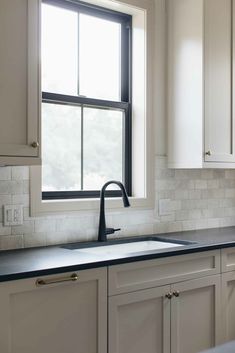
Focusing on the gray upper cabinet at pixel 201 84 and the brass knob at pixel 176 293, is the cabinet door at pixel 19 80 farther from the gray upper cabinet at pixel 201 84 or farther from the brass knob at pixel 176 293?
the gray upper cabinet at pixel 201 84

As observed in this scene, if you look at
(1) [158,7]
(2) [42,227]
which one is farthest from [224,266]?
(1) [158,7]

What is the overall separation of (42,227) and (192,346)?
3.57ft

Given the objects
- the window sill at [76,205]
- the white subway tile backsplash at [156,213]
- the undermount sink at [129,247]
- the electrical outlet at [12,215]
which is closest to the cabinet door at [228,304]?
the undermount sink at [129,247]

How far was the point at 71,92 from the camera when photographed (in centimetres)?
279

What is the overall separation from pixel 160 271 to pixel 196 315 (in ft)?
1.37

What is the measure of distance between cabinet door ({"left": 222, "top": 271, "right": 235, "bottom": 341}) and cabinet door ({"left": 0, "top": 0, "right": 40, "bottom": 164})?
54.6 inches

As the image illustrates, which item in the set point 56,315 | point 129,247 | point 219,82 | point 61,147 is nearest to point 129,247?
point 129,247

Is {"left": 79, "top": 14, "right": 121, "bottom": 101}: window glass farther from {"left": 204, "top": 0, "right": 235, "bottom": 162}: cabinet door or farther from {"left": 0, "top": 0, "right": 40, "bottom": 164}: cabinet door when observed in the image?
{"left": 0, "top": 0, "right": 40, "bottom": 164}: cabinet door

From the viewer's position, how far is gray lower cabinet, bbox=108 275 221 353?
7.13 ft

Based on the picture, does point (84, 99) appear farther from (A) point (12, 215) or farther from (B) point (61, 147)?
(A) point (12, 215)

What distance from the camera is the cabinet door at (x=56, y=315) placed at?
179 centimetres

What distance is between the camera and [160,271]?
234 cm

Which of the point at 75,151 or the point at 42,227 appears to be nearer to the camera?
the point at 42,227

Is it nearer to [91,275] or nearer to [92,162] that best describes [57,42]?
[92,162]
